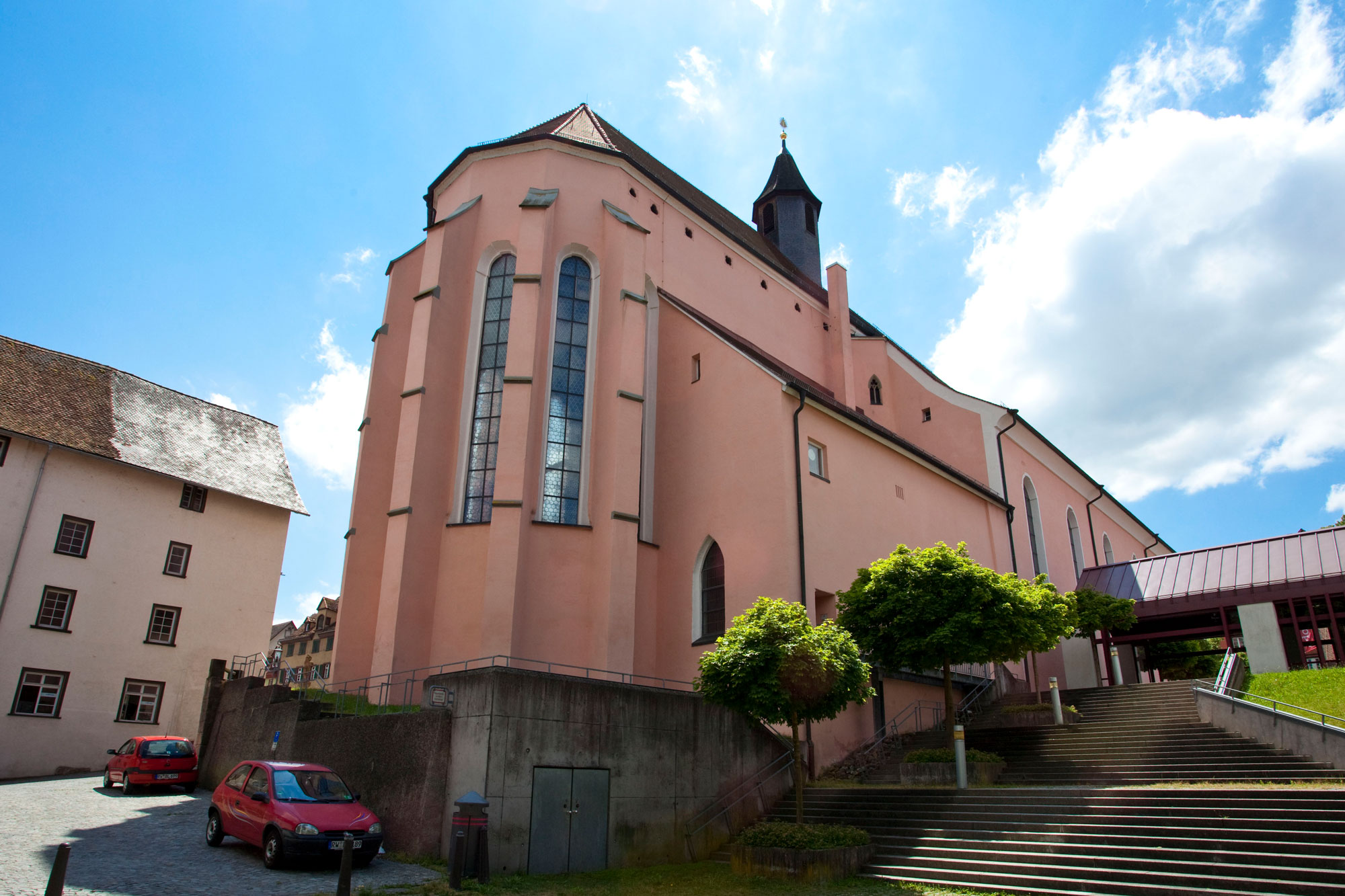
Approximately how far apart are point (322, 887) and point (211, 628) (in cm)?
2190

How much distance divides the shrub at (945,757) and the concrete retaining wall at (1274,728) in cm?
410

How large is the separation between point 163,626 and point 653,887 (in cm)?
2244

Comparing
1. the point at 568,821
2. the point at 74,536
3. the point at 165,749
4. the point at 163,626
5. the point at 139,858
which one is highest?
the point at 74,536

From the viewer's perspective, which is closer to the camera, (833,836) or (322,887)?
(322,887)

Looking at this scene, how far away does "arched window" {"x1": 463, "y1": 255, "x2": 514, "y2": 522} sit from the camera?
850 inches

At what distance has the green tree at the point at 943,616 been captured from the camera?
670 inches

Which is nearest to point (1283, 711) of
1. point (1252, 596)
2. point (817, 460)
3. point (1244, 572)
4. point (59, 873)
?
point (817, 460)

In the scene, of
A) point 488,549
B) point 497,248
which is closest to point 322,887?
point 488,549

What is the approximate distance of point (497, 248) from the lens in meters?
24.2

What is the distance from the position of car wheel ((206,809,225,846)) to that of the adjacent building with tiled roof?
15.5m

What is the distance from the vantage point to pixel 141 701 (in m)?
26.5

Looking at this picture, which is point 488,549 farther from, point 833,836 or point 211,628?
point 211,628

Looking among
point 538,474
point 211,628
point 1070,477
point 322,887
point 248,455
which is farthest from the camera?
point 1070,477

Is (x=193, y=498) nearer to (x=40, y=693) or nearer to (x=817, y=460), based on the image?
(x=40, y=693)
